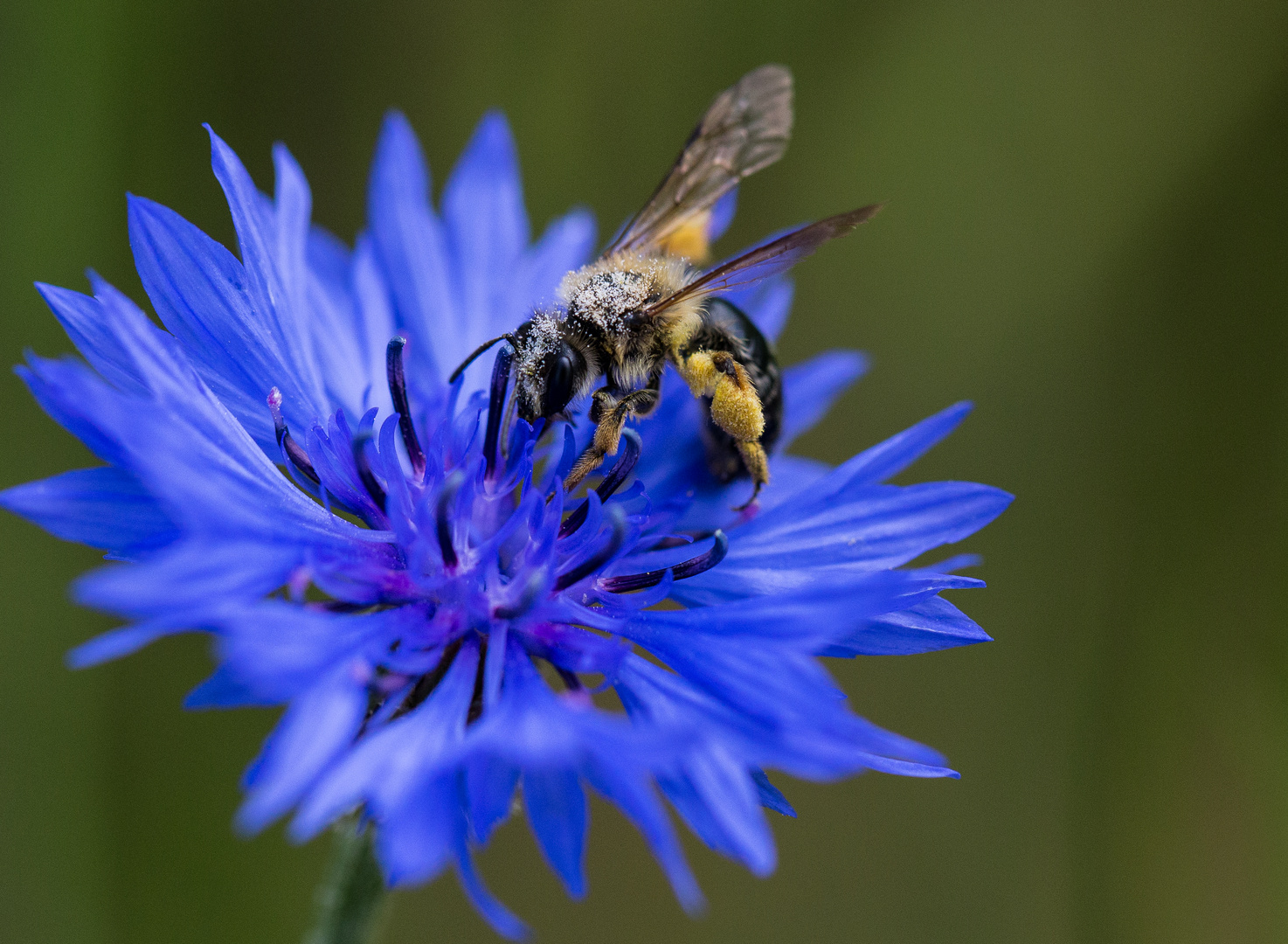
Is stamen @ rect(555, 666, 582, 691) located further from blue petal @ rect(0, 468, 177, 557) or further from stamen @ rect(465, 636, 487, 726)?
blue petal @ rect(0, 468, 177, 557)

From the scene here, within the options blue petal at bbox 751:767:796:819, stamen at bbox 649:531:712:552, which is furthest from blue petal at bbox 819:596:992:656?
stamen at bbox 649:531:712:552

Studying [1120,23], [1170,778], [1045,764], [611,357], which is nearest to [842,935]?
[1045,764]

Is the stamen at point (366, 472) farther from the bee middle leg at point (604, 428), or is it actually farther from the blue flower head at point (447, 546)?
A: the bee middle leg at point (604, 428)

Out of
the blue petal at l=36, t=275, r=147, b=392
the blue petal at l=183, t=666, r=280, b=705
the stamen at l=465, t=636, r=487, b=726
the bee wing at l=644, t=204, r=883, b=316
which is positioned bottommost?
the stamen at l=465, t=636, r=487, b=726

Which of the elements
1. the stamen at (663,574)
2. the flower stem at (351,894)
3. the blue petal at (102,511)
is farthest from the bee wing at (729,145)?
the flower stem at (351,894)

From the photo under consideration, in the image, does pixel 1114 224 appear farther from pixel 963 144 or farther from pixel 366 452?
pixel 366 452

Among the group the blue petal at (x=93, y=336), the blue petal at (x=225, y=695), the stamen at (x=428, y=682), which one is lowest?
the stamen at (x=428, y=682)
